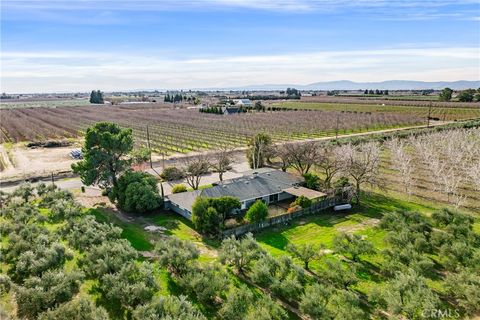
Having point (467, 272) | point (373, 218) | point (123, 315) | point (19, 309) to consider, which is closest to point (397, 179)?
point (373, 218)

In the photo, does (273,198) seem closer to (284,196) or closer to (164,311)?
(284,196)

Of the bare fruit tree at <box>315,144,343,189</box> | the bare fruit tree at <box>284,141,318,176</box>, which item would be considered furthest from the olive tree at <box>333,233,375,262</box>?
the bare fruit tree at <box>284,141,318,176</box>

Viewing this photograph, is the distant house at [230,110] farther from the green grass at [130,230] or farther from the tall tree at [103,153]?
the green grass at [130,230]

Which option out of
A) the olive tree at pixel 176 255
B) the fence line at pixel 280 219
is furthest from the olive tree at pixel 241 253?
the fence line at pixel 280 219

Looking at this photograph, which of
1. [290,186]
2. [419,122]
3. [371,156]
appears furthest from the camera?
[419,122]

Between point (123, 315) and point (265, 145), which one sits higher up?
point (265, 145)

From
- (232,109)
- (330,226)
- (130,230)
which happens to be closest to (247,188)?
(330,226)

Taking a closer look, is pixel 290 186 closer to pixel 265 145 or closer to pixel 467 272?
pixel 265 145

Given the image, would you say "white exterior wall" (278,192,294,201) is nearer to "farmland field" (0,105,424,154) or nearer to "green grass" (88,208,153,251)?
"green grass" (88,208,153,251)
